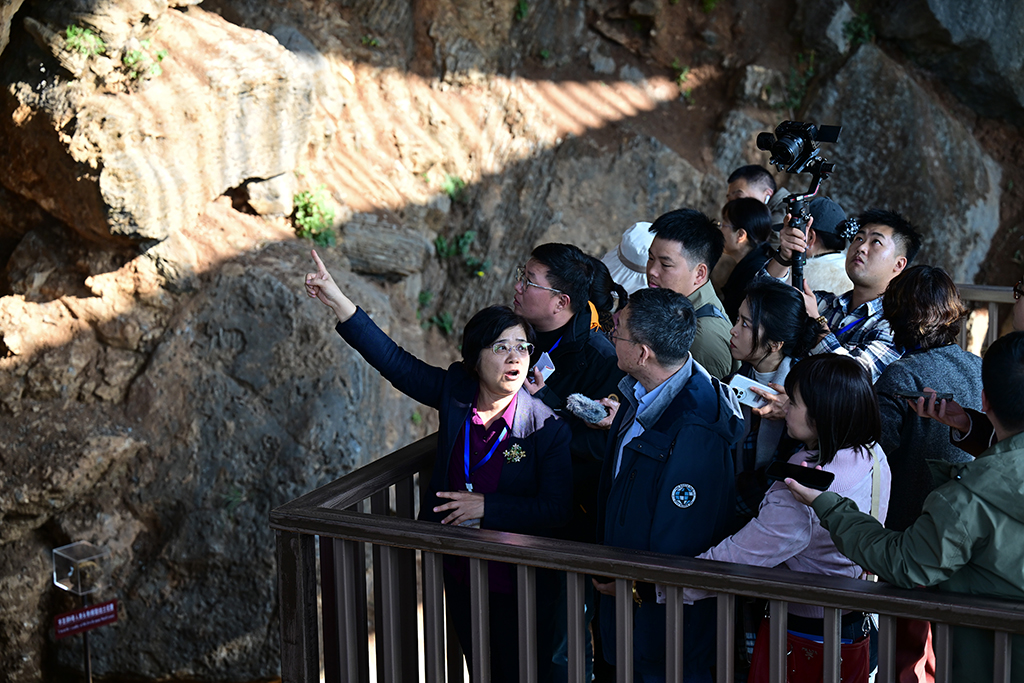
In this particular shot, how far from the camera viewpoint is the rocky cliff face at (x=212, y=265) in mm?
5758

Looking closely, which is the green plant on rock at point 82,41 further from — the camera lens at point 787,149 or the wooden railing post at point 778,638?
the wooden railing post at point 778,638

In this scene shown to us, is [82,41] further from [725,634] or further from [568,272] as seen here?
[725,634]

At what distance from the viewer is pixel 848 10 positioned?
28.9ft

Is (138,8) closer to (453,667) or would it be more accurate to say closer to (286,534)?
(286,534)

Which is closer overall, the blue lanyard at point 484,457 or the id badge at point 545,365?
the blue lanyard at point 484,457

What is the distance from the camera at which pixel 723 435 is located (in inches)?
103

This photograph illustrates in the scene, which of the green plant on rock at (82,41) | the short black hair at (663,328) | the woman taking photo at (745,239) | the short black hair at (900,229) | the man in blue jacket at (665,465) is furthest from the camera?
the green plant on rock at (82,41)

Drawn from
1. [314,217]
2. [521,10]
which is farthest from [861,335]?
[521,10]

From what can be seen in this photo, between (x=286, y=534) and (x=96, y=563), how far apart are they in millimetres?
3746

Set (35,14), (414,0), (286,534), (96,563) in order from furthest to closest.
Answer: (414,0) → (96,563) → (35,14) → (286,534)

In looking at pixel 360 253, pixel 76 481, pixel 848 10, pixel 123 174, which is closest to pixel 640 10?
pixel 848 10

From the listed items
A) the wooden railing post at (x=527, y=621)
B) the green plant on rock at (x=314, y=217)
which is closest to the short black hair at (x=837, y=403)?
the wooden railing post at (x=527, y=621)

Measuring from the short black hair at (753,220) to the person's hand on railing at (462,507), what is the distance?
2215 millimetres

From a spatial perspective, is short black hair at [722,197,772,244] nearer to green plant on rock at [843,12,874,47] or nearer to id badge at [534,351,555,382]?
id badge at [534,351,555,382]
